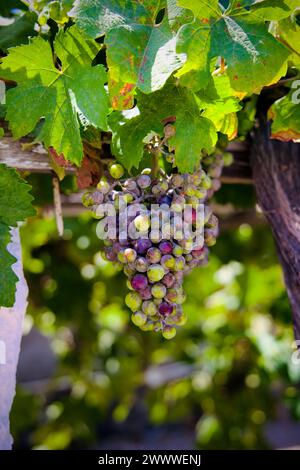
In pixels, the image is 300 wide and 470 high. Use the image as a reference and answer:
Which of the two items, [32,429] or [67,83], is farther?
[32,429]

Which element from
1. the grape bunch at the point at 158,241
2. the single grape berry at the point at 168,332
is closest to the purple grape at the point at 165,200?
the grape bunch at the point at 158,241

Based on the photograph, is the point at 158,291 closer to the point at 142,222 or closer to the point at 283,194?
the point at 142,222

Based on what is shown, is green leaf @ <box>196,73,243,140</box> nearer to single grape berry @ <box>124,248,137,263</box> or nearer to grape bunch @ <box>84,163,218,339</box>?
grape bunch @ <box>84,163,218,339</box>

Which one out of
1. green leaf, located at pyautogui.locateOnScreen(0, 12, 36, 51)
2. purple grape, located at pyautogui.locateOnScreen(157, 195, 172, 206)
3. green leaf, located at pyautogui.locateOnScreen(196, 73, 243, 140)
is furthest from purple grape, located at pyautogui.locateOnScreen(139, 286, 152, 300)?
green leaf, located at pyautogui.locateOnScreen(0, 12, 36, 51)

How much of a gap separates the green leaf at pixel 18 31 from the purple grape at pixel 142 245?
46cm

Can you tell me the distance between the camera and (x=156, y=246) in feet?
3.55

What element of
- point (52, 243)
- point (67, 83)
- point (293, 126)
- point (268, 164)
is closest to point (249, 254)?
point (52, 243)

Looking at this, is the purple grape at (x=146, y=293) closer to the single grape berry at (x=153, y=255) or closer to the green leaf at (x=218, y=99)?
the single grape berry at (x=153, y=255)

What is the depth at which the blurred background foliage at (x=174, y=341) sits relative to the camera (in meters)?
3.03

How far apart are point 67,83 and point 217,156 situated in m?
0.42

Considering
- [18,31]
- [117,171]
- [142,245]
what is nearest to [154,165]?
[117,171]

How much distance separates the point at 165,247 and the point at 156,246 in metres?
0.02
